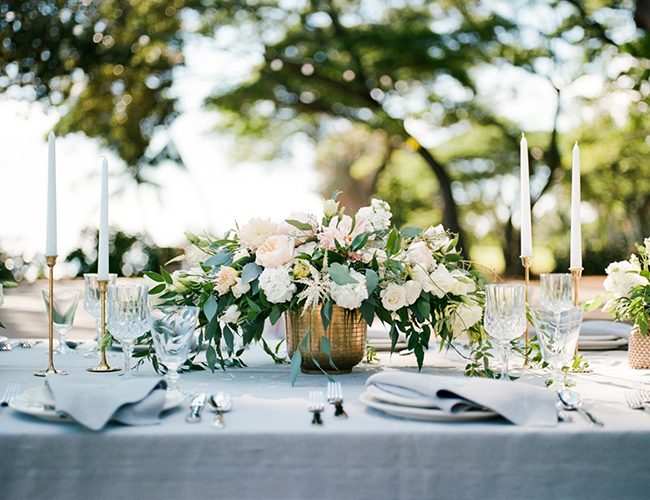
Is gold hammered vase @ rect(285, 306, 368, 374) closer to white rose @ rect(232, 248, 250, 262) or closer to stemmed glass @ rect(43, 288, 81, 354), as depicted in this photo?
white rose @ rect(232, 248, 250, 262)

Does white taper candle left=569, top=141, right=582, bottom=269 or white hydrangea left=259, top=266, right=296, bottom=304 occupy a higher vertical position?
white taper candle left=569, top=141, right=582, bottom=269

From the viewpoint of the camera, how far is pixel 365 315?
144cm

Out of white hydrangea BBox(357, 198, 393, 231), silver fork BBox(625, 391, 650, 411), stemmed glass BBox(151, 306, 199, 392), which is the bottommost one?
silver fork BBox(625, 391, 650, 411)

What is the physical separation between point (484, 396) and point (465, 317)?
414mm

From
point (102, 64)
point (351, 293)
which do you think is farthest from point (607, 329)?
point (102, 64)

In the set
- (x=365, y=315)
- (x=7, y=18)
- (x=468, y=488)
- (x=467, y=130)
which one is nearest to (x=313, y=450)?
(x=468, y=488)

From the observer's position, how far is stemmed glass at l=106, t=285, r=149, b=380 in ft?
4.34

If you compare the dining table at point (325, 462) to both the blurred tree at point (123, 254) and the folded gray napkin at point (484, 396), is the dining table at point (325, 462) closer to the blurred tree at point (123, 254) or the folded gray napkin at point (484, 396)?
the folded gray napkin at point (484, 396)

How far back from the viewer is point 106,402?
3.47 ft

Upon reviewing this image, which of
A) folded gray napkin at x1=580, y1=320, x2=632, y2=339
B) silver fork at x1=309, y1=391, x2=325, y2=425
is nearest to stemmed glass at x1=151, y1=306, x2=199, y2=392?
silver fork at x1=309, y1=391, x2=325, y2=425

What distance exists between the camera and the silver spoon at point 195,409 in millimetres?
1093

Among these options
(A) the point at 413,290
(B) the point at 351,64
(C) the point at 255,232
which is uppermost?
(B) the point at 351,64

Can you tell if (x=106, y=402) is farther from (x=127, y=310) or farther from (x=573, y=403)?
(x=573, y=403)

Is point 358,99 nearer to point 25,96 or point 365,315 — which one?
point 25,96
